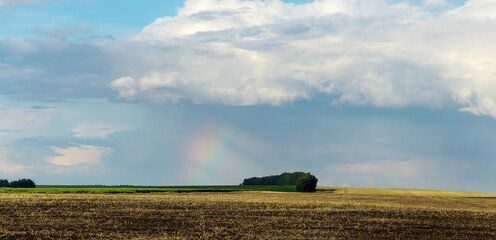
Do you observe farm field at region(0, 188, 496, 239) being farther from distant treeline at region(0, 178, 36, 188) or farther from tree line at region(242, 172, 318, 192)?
distant treeline at region(0, 178, 36, 188)

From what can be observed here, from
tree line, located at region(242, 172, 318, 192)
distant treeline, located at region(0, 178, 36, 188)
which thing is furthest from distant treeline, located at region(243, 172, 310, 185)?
distant treeline, located at region(0, 178, 36, 188)

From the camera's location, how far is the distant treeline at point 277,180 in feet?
399

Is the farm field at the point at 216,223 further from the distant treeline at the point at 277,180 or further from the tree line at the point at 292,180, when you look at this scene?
the distant treeline at the point at 277,180

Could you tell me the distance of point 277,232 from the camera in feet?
83.2

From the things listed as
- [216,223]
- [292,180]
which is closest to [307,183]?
[292,180]

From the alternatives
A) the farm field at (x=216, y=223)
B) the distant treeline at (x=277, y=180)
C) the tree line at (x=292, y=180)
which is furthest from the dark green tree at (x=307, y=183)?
the farm field at (x=216, y=223)

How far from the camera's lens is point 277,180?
132 metres

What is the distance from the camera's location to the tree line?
316 feet

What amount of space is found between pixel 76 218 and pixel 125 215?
301 centimetres

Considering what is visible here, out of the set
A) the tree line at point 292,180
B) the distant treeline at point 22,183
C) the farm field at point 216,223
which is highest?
the tree line at point 292,180

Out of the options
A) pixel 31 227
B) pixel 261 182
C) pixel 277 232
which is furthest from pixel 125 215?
pixel 261 182

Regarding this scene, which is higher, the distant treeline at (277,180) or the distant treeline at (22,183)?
the distant treeline at (277,180)

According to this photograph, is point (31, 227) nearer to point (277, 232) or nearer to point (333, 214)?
point (277, 232)

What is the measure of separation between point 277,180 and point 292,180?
35.8 ft
